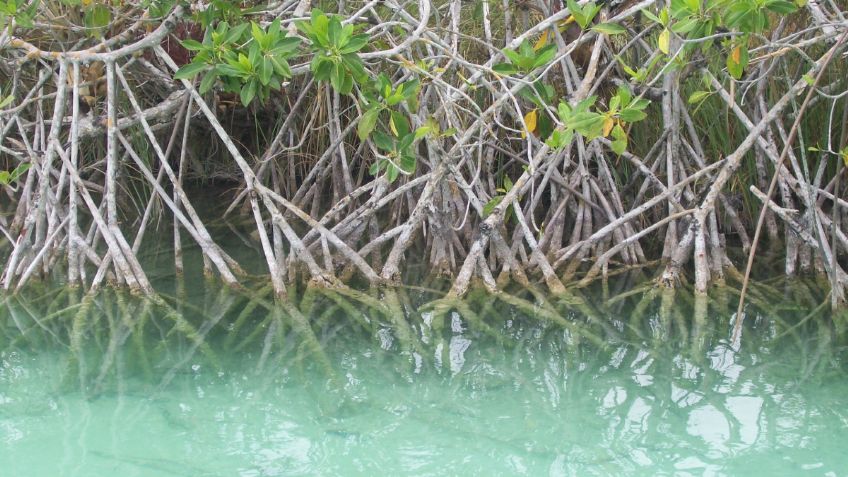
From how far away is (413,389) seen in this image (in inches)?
122

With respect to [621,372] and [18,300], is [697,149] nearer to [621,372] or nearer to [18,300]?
[621,372]

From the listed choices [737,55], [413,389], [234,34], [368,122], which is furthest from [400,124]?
[737,55]

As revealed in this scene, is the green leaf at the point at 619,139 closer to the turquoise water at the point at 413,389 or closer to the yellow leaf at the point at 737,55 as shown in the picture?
the yellow leaf at the point at 737,55

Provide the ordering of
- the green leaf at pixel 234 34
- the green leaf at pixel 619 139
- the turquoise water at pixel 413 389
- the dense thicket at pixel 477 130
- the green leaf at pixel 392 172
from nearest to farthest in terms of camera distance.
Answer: the turquoise water at pixel 413 389 < the green leaf at pixel 619 139 < the green leaf at pixel 234 34 < the dense thicket at pixel 477 130 < the green leaf at pixel 392 172

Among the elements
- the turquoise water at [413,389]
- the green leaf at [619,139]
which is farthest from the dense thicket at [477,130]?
the turquoise water at [413,389]

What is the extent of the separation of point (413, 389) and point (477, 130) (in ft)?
5.41

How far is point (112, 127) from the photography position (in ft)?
12.9

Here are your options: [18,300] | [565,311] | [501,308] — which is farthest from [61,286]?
[565,311]

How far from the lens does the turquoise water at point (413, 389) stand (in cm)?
261

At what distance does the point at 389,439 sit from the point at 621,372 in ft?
3.02

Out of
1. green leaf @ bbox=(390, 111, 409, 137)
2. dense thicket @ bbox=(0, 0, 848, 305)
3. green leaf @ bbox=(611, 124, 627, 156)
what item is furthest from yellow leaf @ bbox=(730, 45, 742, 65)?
green leaf @ bbox=(390, 111, 409, 137)

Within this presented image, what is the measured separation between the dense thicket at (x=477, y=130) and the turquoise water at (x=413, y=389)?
25 cm

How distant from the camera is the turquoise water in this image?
2.61 m

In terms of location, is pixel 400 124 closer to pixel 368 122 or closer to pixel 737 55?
pixel 368 122
